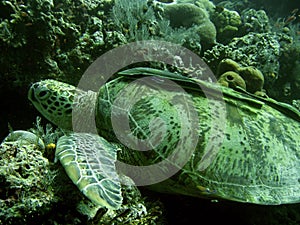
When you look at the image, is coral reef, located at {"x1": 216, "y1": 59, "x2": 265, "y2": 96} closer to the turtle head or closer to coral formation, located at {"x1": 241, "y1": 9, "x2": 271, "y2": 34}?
the turtle head

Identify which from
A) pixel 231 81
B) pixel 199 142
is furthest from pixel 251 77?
pixel 199 142

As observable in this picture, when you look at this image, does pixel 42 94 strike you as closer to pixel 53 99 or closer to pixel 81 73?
pixel 53 99

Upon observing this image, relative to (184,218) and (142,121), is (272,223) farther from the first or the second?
(142,121)

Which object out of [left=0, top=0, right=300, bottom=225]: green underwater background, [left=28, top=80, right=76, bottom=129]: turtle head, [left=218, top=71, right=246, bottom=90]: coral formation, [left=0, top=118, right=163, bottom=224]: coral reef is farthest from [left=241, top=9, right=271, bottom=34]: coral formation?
[left=0, top=118, right=163, bottom=224]: coral reef

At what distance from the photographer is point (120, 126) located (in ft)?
7.88

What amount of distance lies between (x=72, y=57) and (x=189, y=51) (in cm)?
198

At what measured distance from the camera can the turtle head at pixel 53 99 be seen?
9.19 ft

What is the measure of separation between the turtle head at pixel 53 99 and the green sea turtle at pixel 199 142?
1.87ft

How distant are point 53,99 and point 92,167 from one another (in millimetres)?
1198

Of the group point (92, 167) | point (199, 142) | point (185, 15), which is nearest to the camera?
point (92, 167)

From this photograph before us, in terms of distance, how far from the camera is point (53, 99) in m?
2.80

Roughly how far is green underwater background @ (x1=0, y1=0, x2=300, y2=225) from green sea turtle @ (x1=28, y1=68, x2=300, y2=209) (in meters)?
0.27

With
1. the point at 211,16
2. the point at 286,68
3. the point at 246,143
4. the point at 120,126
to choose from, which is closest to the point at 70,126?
the point at 120,126

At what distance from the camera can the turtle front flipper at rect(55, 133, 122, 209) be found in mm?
1711
